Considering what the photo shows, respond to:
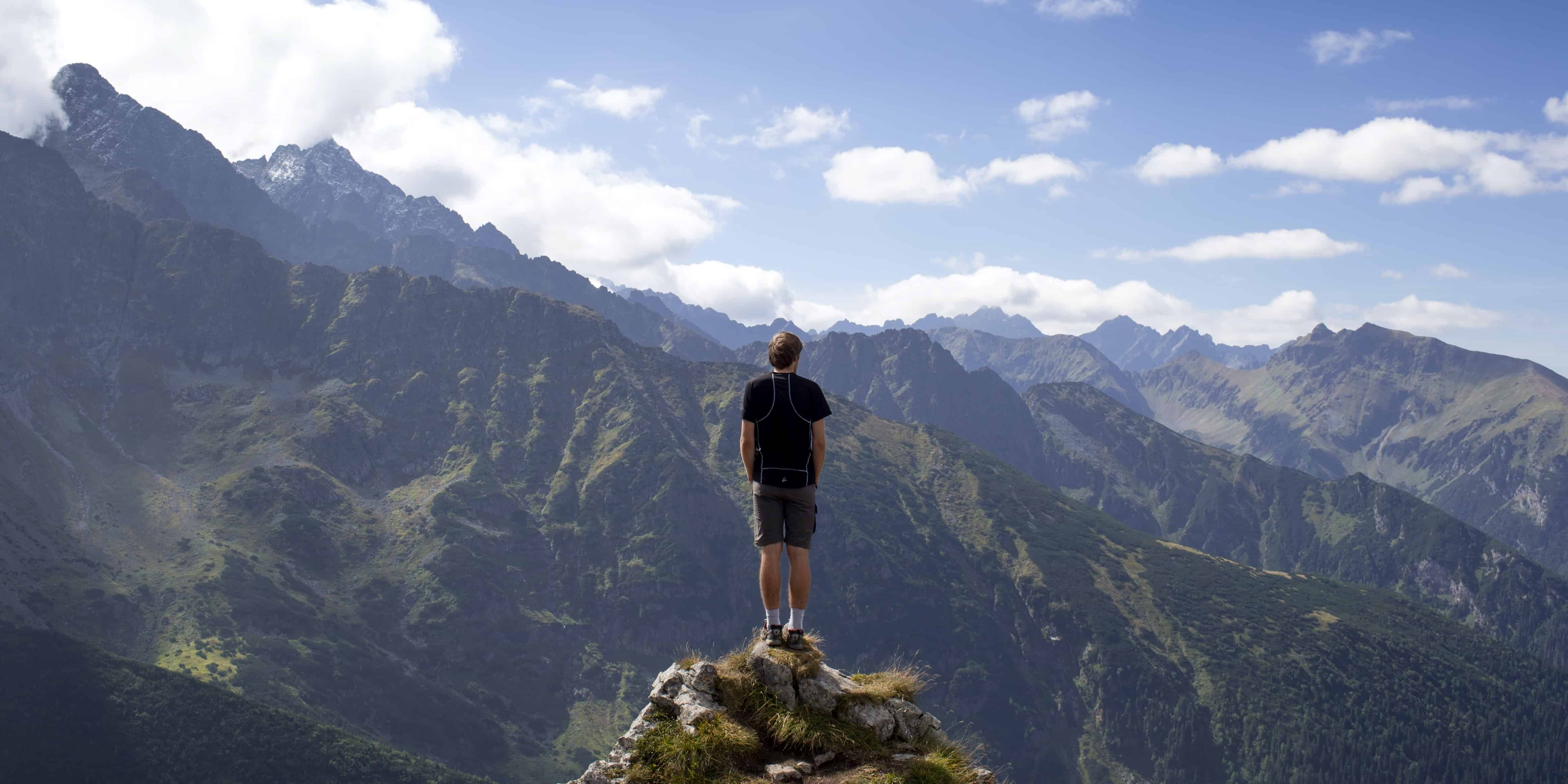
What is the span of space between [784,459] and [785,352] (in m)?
2.24

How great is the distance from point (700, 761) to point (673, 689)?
262cm

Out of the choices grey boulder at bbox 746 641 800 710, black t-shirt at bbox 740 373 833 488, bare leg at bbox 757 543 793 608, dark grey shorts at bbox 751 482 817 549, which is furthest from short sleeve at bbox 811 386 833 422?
grey boulder at bbox 746 641 800 710

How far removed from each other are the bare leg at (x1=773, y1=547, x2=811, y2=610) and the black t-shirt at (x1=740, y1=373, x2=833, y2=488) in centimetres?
142

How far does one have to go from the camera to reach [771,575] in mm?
18562

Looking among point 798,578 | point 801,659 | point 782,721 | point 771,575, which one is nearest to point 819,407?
point 798,578

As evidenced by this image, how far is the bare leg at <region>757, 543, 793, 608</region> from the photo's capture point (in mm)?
18297

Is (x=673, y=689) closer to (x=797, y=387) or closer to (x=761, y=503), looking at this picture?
(x=761, y=503)

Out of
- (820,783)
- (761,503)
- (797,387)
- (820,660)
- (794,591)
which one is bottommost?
(820,783)

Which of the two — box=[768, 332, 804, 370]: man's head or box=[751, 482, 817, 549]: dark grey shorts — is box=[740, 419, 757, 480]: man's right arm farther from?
box=[768, 332, 804, 370]: man's head

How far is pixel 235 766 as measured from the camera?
195125 mm

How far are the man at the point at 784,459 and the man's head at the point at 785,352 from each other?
0.02 meters

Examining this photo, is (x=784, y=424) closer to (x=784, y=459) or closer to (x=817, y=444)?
(x=784, y=459)

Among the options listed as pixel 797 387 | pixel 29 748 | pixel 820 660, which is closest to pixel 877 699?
pixel 820 660

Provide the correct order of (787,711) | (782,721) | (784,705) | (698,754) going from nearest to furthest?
(698,754)
(782,721)
(787,711)
(784,705)
